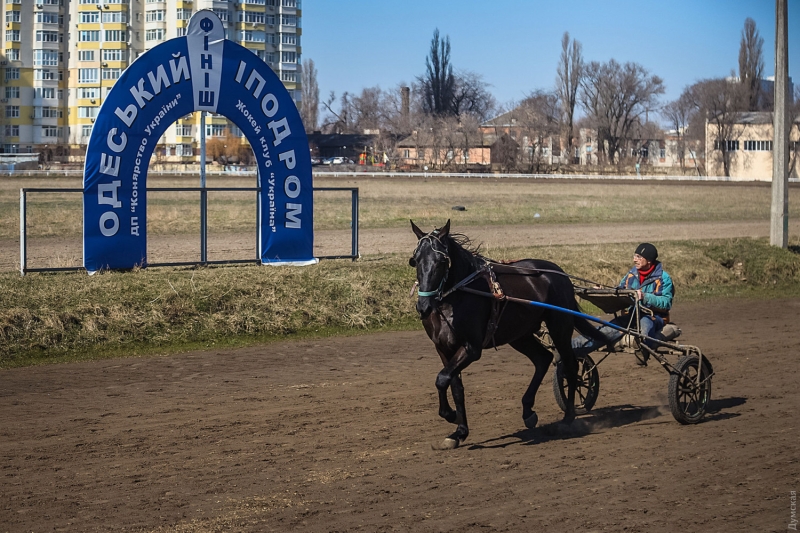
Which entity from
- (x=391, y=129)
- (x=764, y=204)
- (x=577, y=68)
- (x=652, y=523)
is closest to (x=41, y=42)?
(x=391, y=129)

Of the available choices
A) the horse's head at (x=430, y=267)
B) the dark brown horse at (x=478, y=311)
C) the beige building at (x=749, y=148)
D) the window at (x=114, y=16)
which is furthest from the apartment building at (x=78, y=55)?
the horse's head at (x=430, y=267)

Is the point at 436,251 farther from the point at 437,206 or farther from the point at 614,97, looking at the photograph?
the point at 614,97

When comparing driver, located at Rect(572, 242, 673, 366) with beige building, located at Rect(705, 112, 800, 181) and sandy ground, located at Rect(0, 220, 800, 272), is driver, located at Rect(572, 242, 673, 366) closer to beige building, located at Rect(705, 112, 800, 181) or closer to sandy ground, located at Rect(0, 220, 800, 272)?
sandy ground, located at Rect(0, 220, 800, 272)

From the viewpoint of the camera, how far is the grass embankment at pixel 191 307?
12.3m

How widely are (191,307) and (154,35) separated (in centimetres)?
8442

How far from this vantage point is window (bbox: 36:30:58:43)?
94.1 metres

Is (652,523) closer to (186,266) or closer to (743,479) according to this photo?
(743,479)

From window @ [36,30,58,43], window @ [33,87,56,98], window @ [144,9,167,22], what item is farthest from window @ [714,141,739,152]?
window @ [36,30,58,43]

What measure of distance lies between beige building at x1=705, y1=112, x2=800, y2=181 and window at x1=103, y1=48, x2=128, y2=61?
Answer: 2499 inches

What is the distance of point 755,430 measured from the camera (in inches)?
332

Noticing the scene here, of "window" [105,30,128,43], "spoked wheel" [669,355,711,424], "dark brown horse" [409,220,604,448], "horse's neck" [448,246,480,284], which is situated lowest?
"spoked wheel" [669,355,711,424]

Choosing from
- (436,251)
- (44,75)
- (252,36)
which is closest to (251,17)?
(252,36)

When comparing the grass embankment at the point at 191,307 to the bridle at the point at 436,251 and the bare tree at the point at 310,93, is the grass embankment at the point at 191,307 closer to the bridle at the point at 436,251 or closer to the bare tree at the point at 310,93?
the bridle at the point at 436,251

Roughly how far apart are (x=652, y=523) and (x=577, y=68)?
108 metres
